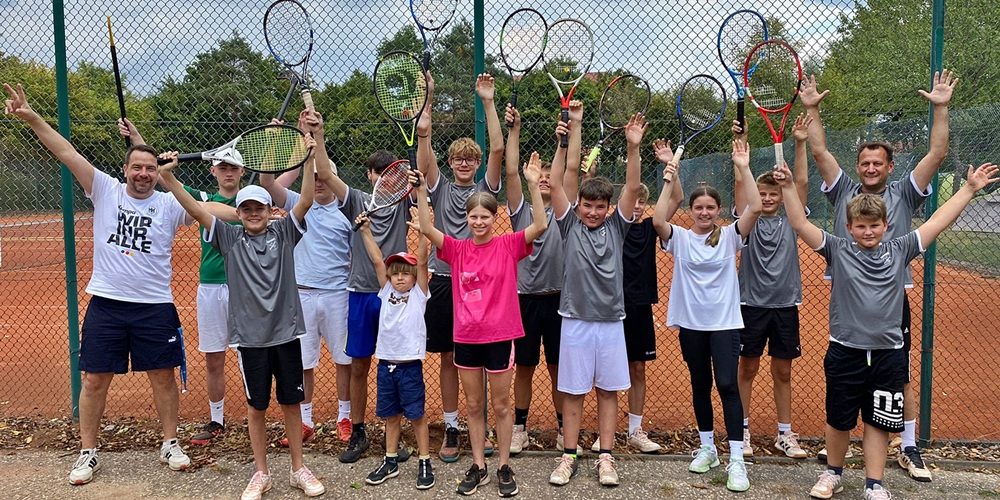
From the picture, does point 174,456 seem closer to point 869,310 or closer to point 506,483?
point 506,483

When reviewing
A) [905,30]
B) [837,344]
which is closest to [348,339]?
[837,344]

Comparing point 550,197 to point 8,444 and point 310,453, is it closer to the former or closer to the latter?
point 310,453

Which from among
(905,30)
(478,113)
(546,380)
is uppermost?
(905,30)

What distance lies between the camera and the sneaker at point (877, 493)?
3398 mm

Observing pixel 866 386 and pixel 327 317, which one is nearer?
pixel 866 386

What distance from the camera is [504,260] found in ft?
11.7

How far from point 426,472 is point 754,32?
332 cm

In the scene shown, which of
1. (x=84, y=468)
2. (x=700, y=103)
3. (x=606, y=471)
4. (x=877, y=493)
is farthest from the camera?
(x=700, y=103)

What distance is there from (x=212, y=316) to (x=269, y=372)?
98cm

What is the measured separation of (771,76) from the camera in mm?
4008

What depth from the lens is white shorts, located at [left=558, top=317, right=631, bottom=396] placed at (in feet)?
12.1

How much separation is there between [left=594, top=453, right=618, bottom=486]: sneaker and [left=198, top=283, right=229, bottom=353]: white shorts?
2501 millimetres

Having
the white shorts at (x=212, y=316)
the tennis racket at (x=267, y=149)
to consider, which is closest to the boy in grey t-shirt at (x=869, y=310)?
the tennis racket at (x=267, y=149)

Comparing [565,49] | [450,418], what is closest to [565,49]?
[565,49]
